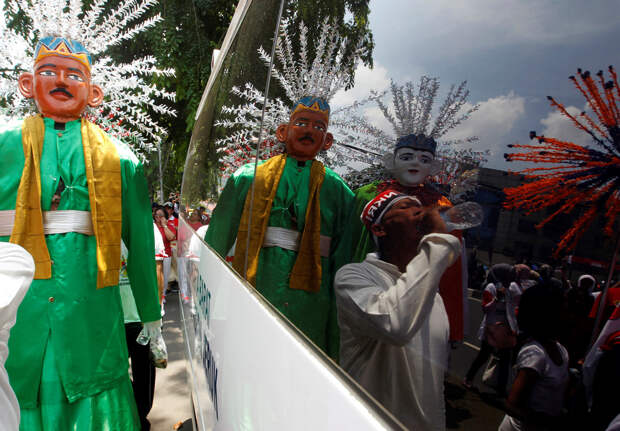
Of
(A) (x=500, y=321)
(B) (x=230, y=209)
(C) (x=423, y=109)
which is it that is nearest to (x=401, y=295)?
(A) (x=500, y=321)

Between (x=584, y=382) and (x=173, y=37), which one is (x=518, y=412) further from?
(x=173, y=37)

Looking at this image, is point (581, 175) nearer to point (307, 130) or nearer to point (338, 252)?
point (338, 252)

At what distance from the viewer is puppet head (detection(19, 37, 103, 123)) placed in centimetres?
231

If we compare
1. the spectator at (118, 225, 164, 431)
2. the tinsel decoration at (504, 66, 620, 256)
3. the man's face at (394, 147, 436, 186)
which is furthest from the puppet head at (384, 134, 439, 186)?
the spectator at (118, 225, 164, 431)

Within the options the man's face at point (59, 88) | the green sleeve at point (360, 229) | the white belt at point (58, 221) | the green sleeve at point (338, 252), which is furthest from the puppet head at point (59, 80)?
the green sleeve at point (360, 229)

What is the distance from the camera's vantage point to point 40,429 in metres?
1.88

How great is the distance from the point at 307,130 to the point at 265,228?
306 millimetres

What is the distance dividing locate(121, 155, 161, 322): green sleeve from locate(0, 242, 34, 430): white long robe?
1.04 metres

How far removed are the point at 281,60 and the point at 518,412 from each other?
3.17ft

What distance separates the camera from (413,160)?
0.65 meters

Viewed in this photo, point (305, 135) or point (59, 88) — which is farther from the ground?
point (59, 88)

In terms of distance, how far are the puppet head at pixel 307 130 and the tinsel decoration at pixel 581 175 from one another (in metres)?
0.49

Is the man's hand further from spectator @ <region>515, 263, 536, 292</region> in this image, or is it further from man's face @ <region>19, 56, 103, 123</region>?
man's face @ <region>19, 56, 103, 123</region>

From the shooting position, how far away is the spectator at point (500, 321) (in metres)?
0.51
